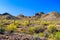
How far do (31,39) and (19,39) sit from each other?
1.32 meters

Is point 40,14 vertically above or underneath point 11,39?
above

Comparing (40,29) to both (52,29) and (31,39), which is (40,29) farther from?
(31,39)

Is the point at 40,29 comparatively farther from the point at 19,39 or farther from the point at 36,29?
the point at 19,39

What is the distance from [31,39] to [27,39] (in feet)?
2.21

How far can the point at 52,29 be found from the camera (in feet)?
93.8

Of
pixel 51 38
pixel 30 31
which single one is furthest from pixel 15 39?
pixel 30 31

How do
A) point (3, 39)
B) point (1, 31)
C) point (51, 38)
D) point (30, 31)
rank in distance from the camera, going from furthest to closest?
point (30, 31), point (1, 31), point (51, 38), point (3, 39)

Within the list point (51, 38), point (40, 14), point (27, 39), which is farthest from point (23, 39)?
point (40, 14)

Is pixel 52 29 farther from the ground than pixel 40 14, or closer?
closer

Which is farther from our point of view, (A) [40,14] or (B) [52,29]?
(A) [40,14]

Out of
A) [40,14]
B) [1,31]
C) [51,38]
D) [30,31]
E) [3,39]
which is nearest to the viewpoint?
[3,39]

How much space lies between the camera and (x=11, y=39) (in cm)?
1984

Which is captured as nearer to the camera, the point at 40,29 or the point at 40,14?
the point at 40,29

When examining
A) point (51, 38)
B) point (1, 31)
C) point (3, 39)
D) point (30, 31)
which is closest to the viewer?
point (3, 39)
